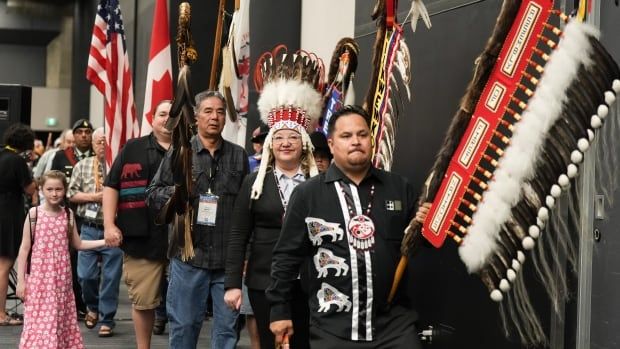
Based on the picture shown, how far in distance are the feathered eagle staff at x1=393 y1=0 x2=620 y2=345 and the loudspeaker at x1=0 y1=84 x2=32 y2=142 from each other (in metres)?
10.3

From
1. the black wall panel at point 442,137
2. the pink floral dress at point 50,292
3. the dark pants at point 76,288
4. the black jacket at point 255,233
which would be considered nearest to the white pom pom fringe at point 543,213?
the black wall panel at point 442,137

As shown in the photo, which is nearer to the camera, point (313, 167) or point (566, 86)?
point (566, 86)

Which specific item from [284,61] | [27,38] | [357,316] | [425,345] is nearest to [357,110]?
[357,316]

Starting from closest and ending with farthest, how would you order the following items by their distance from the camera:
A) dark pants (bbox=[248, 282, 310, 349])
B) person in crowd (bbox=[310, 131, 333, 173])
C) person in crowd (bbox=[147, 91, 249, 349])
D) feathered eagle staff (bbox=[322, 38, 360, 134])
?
dark pants (bbox=[248, 282, 310, 349]), person in crowd (bbox=[310, 131, 333, 173]), person in crowd (bbox=[147, 91, 249, 349]), feathered eagle staff (bbox=[322, 38, 360, 134])

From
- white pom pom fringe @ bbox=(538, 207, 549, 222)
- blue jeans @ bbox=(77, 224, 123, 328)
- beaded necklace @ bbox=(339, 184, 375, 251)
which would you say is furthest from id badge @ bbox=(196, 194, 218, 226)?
blue jeans @ bbox=(77, 224, 123, 328)

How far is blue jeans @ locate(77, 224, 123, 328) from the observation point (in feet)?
36.6

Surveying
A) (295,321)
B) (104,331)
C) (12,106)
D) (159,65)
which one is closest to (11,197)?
(104,331)

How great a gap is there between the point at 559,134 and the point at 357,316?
1.32 meters

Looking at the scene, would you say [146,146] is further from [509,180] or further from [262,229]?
[509,180]

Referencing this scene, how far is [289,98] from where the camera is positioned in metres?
7.05

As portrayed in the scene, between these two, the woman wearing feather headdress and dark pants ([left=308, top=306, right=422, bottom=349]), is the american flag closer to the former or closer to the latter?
the woman wearing feather headdress

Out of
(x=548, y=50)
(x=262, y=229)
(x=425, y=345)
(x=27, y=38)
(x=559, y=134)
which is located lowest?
(x=425, y=345)

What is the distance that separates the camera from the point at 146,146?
8734mm

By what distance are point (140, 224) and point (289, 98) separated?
2.11 meters
